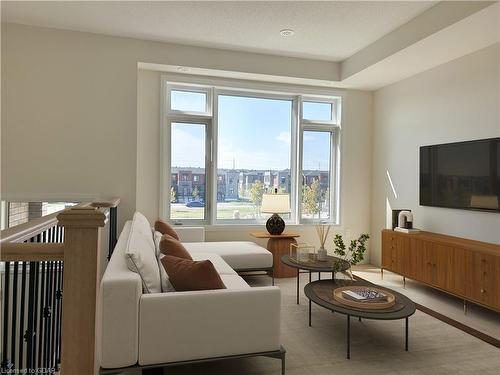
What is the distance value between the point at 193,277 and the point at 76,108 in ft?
9.93

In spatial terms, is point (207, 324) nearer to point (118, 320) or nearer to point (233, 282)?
point (118, 320)

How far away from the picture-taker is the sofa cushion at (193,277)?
2135 mm

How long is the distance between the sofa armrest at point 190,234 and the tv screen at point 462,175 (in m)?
2.95

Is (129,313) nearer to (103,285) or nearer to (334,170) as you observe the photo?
(103,285)

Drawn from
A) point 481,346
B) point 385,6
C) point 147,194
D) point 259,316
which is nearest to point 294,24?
point 385,6

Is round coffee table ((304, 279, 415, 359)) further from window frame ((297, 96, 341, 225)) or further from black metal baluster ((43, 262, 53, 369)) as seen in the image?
window frame ((297, 96, 341, 225))

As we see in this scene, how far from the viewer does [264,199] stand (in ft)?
16.0

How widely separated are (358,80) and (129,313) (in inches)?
177

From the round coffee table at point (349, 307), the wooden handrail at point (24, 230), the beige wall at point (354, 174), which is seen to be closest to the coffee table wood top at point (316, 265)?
the round coffee table at point (349, 307)

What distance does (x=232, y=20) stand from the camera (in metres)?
3.83

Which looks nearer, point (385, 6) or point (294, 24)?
point (385, 6)

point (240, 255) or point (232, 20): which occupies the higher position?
point (232, 20)

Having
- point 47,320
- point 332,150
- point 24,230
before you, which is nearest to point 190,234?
point 332,150

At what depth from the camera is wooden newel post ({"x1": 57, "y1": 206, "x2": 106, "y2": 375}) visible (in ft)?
4.08
